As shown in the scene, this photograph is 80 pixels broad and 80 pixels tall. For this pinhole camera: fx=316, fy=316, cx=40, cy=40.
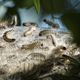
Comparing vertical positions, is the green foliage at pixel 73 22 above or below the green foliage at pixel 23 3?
below

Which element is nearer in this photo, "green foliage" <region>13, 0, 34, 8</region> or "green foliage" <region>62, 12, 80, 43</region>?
"green foliage" <region>62, 12, 80, 43</region>

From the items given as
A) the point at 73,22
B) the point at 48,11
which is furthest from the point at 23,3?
the point at 73,22

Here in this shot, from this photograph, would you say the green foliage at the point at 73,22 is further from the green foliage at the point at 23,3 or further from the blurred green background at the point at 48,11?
the green foliage at the point at 23,3

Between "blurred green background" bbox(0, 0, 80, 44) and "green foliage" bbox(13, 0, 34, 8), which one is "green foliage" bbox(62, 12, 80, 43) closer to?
"blurred green background" bbox(0, 0, 80, 44)

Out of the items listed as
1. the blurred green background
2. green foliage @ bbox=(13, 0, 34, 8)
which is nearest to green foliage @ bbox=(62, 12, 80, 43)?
the blurred green background

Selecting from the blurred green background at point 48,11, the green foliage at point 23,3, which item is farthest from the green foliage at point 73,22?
the green foliage at point 23,3

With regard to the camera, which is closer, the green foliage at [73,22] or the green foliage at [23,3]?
the green foliage at [73,22]

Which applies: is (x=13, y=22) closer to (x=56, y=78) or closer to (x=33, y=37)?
(x=33, y=37)

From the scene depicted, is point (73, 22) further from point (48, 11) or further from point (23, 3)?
point (23, 3)

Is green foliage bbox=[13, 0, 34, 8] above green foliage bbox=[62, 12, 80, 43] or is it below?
above

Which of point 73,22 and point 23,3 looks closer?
point 73,22

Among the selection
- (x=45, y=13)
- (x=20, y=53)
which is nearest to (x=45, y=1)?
(x=45, y=13)
